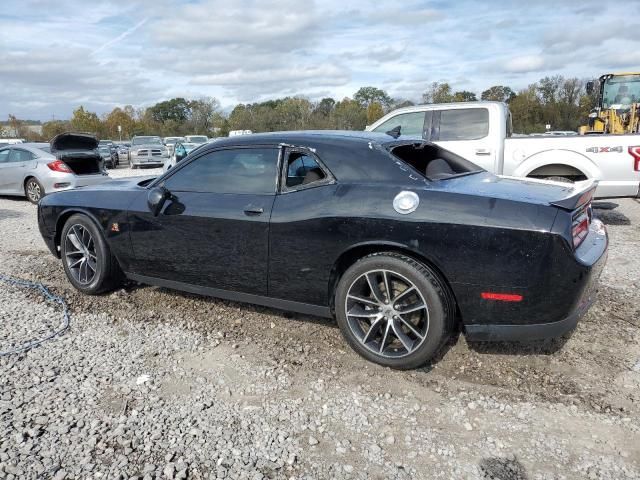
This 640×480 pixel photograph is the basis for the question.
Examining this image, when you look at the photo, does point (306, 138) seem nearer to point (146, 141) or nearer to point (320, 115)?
point (146, 141)

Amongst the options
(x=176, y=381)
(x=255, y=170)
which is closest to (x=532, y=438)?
(x=176, y=381)

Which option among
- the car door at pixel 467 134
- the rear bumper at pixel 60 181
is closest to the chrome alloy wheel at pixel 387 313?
the car door at pixel 467 134

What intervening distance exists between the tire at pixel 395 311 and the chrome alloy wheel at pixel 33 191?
10141 millimetres

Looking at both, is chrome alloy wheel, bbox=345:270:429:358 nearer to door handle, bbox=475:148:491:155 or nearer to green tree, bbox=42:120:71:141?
door handle, bbox=475:148:491:155

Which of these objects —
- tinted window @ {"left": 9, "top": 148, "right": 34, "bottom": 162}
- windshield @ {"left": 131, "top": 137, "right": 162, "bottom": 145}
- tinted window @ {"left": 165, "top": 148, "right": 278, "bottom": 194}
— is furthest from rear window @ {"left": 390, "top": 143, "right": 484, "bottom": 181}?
windshield @ {"left": 131, "top": 137, "right": 162, "bottom": 145}

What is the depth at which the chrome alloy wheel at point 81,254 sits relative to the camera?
477 cm

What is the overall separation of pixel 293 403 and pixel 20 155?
1128 cm

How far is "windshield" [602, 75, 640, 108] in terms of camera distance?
58.5 feet

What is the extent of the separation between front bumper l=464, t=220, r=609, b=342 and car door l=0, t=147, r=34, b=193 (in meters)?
11.4

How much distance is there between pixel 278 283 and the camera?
3.70m

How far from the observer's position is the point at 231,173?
401cm

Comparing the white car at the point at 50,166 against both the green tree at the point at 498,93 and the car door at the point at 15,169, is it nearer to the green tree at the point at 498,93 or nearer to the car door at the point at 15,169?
the car door at the point at 15,169

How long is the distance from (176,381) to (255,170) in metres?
1.63

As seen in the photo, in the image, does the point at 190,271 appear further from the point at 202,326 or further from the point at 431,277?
the point at 431,277
